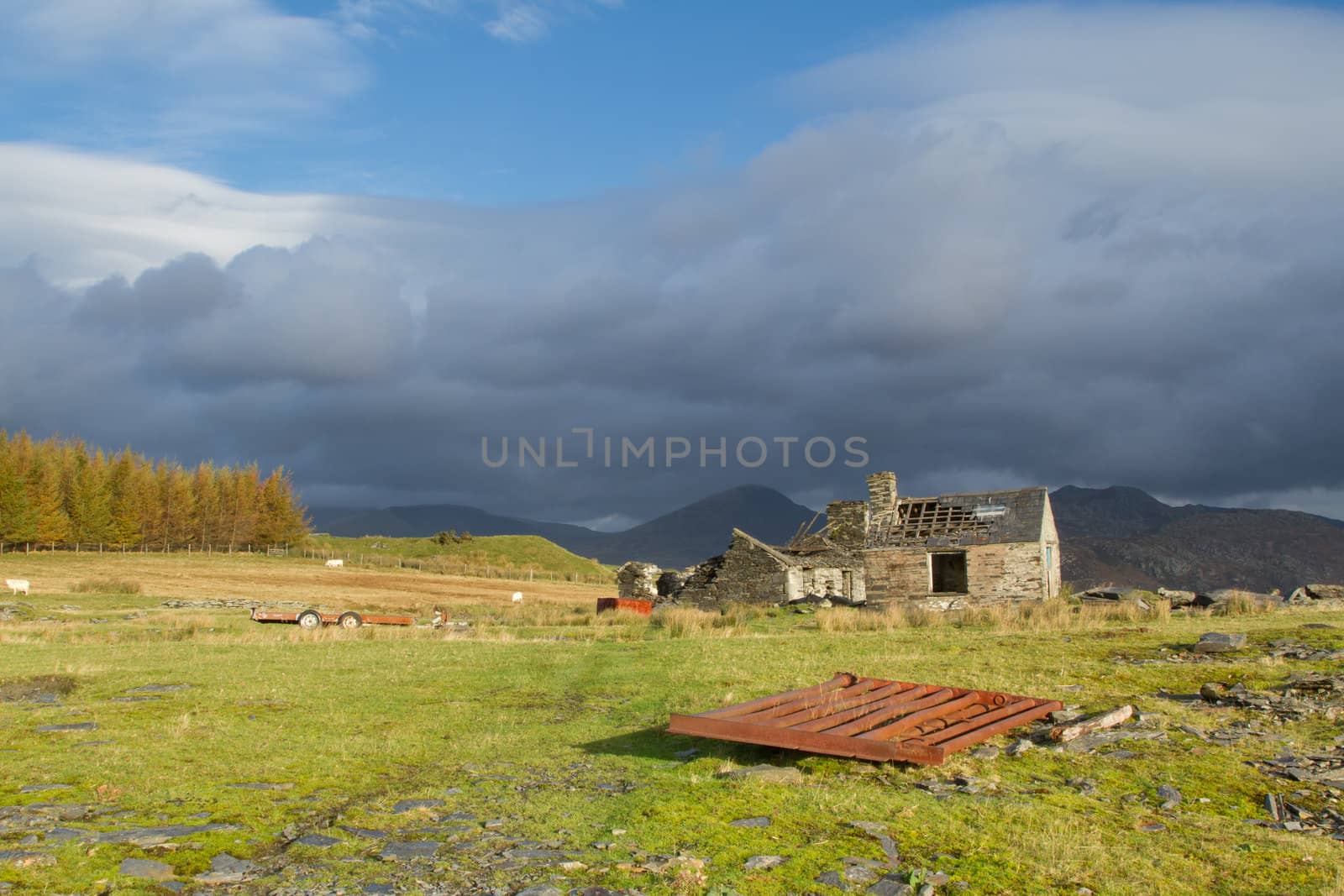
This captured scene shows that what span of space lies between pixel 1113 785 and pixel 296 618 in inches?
1083

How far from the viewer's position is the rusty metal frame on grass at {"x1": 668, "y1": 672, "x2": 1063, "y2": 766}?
927 centimetres

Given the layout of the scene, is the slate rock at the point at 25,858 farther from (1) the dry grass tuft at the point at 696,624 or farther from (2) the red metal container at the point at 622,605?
(2) the red metal container at the point at 622,605

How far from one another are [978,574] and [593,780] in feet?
101

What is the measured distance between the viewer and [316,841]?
725 cm

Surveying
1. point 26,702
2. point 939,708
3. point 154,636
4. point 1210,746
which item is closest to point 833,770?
point 939,708

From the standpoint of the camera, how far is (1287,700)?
39.1 ft

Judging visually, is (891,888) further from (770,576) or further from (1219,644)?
(770,576)

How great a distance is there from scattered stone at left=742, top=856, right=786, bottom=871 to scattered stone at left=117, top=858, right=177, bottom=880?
3941 millimetres

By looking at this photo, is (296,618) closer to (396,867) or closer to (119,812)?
(119,812)

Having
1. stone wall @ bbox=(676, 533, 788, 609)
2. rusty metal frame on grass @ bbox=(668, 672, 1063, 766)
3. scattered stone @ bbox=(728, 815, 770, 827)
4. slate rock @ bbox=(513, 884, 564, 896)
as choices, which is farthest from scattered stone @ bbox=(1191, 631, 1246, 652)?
stone wall @ bbox=(676, 533, 788, 609)

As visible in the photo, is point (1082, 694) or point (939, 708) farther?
point (1082, 694)

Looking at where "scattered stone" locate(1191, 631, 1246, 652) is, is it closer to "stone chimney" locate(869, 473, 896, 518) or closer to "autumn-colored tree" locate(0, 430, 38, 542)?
"stone chimney" locate(869, 473, 896, 518)

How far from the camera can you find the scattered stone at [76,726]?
11.1m

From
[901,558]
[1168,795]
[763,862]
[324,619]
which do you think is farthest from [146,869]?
[901,558]
